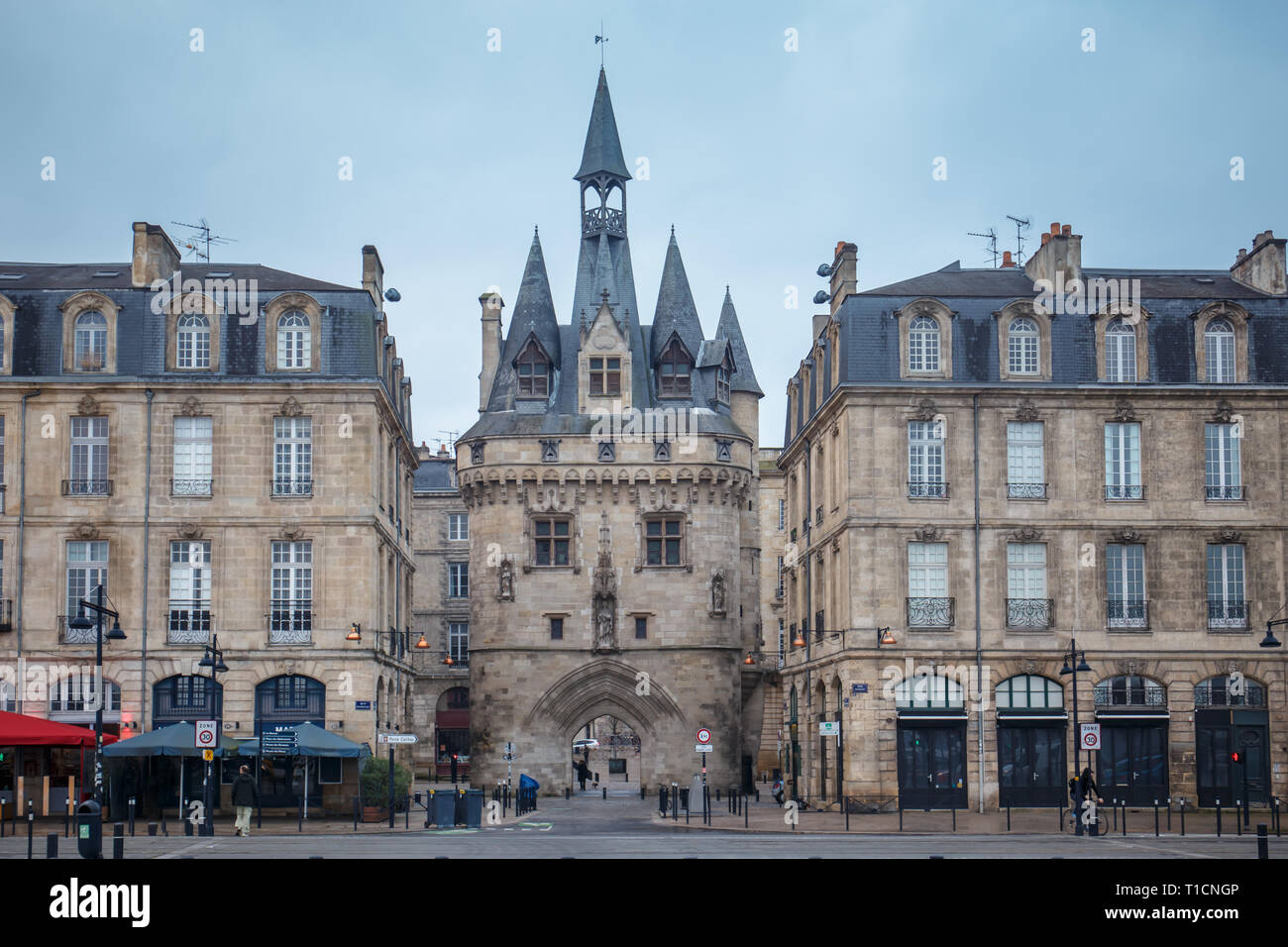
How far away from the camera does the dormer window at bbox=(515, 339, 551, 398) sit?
59.2 m

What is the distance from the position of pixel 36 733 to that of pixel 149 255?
1554 centimetres

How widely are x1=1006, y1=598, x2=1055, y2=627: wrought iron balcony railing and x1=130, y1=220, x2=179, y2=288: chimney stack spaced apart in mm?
24635

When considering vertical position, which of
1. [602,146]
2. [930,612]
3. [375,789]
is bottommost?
[375,789]

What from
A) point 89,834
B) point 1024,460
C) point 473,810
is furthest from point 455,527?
point 89,834

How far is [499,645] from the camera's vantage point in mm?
56906

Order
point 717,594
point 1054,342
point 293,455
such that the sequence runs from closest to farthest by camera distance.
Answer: point 293,455, point 1054,342, point 717,594

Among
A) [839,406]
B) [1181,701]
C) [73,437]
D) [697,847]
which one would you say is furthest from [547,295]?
[697,847]

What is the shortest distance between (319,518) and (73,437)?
266 inches

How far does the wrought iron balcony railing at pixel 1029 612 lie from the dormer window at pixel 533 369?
21733mm

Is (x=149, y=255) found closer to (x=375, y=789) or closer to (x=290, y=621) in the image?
(x=290, y=621)

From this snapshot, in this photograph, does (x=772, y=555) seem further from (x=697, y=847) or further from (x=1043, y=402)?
(x=697, y=847)

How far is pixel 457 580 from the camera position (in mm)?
81875

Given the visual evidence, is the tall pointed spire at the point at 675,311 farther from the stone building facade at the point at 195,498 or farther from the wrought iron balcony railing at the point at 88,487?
the wrought iron balcony railing at the point at 88,487
